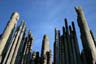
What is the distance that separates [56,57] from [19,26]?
32.5 feet

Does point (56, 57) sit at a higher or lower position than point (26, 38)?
lower

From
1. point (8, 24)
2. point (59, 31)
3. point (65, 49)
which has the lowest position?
point (65, 49)

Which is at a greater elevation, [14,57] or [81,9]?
[81,9]

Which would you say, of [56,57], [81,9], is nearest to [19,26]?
[56,57]

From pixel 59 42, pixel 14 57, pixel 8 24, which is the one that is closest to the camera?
pixel 8 24

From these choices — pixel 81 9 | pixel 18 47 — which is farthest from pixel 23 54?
pixel 81 9

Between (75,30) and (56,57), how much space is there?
619 cm

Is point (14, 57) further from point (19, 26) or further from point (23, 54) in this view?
point (19, 26)

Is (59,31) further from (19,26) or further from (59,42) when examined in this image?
(19,26)

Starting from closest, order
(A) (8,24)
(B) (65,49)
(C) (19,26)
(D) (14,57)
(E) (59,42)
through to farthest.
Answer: (A) (8,24) < (D) (14,57) < (B) (65,49) < (E) (59,42) < (C) (19,26)

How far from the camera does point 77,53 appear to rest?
25.7m

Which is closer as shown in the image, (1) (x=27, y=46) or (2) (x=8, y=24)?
(2) (x=8, y=24)

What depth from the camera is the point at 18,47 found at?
29078 millimetres

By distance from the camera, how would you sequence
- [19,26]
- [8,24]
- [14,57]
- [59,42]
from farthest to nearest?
[19,26]
[59,42]
[14,57]
[8,24]
